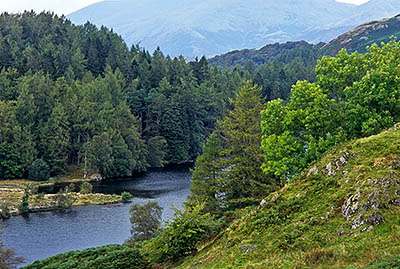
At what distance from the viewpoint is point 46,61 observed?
5472 inches

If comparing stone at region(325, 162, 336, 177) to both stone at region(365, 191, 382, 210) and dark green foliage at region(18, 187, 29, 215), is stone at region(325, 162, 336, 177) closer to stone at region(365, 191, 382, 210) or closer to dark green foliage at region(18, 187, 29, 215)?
stone at region(365, 191, 382, 210)

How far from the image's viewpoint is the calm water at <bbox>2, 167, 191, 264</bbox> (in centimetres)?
5566

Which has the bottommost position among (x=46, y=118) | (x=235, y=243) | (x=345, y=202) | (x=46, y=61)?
(x=235, y=243)

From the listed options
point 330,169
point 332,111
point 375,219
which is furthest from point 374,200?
point 332,111

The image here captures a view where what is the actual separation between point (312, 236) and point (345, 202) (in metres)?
2.60

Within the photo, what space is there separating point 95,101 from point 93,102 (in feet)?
8.95

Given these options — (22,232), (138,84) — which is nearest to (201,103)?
(138,84)

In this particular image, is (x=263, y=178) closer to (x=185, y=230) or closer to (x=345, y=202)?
(x=185, y=230)

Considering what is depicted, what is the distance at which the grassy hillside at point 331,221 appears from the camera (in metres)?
18.7

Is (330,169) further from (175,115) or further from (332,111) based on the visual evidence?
(175,115)

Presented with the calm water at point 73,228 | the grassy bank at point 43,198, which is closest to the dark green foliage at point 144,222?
the calm water at point 73,228

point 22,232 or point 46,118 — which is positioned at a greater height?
point 46,118

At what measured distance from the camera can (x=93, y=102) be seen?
116 m

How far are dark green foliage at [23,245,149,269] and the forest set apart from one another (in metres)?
54.8
